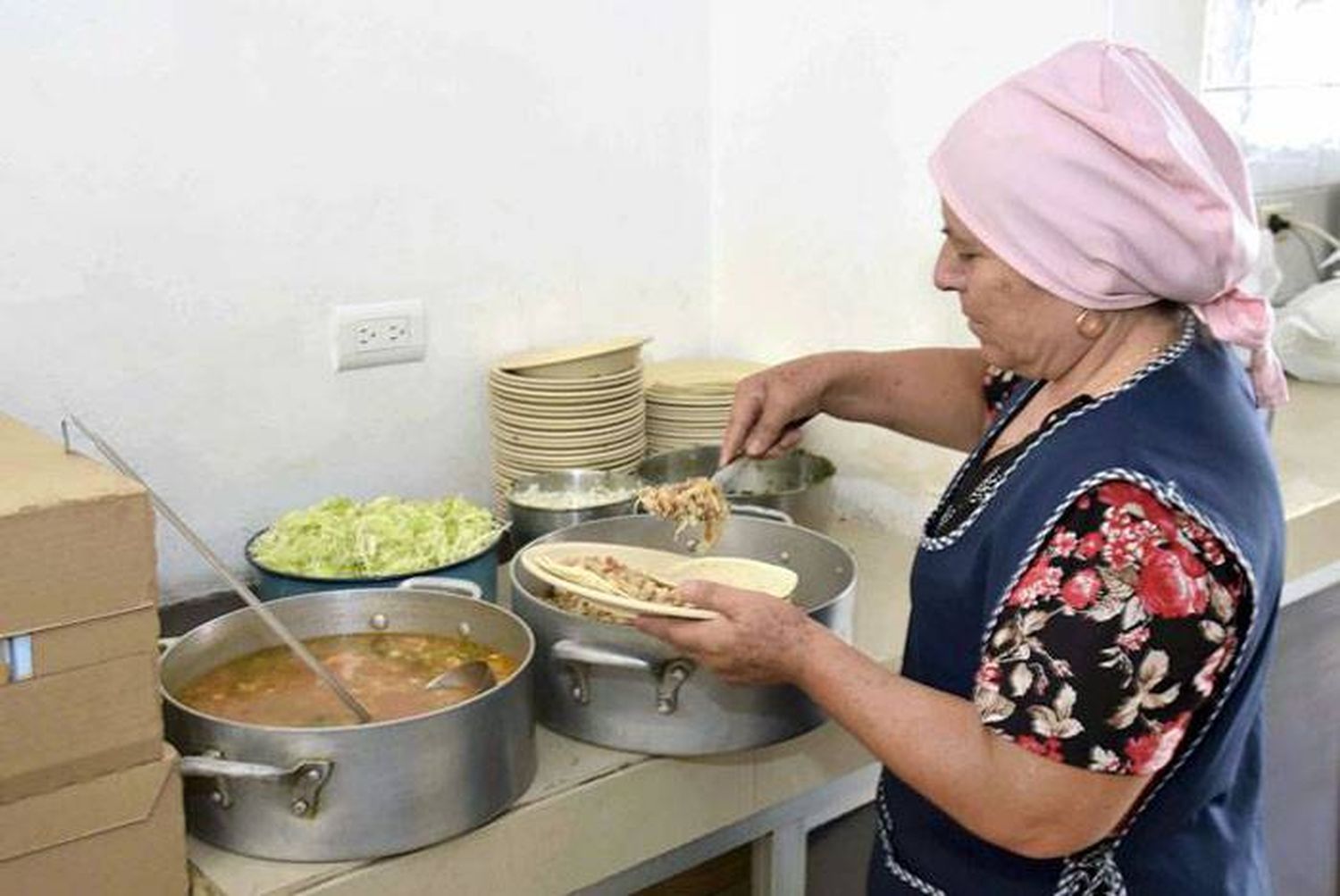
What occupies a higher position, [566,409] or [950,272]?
[950,272]

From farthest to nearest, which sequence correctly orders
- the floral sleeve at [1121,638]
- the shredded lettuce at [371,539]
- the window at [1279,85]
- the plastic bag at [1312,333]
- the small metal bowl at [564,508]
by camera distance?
the plastic bag at [1312,333] → the window at [1279,85] → the small metal bowl at [564,508] → the shredded lettuce at [371,539] → the floral sleeve at [1121,638]

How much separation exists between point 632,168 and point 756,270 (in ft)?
0.76

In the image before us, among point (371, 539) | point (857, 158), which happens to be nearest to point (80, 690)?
point (371, 539)

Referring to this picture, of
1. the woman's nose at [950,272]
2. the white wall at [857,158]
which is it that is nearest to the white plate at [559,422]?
the white wall at [857,158]

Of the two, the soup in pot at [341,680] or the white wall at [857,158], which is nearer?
the soup in pot at [341,680]

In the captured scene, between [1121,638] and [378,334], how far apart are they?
110cm

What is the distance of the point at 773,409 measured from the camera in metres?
1.48

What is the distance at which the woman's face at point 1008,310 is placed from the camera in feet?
3.28

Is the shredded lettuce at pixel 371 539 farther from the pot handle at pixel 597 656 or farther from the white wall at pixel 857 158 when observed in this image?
the white wall at pixel 857 158

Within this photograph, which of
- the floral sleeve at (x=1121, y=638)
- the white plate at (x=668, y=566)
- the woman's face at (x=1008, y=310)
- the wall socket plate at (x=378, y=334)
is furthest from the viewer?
the wall socket plate at (x=378, y=334)

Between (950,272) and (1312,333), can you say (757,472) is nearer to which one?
(950,272)

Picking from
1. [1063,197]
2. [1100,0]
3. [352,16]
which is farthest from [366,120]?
[1063,197]

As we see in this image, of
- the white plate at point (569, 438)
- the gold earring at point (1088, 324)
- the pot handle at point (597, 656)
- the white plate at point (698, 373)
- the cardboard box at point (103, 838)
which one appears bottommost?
the cardboard box at point (103, 838)

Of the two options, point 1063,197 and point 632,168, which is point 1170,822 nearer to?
point 1063,197
